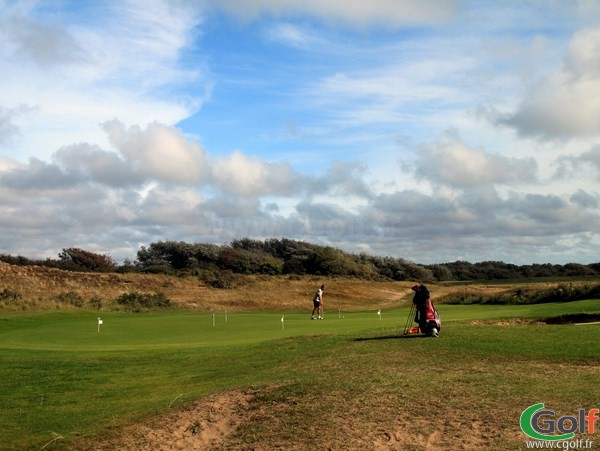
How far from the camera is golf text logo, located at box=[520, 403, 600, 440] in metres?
8.27

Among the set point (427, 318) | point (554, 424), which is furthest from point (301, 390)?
point (427, 318)

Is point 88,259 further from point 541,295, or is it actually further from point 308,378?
point 308,378

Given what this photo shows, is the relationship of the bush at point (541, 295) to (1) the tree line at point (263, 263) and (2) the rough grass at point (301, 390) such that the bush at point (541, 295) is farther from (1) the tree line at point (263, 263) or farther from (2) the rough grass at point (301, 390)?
(1) the tree line at point (263, 263)

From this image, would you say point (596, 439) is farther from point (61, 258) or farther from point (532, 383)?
point (61, 258)

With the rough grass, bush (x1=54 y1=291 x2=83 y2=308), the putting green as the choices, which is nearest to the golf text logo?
the rough grass

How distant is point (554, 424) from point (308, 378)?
5.48 m

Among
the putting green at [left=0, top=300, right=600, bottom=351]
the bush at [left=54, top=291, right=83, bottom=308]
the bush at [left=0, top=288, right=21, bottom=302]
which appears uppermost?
the bush at [left=0, top=288, right=21, bottom=302]

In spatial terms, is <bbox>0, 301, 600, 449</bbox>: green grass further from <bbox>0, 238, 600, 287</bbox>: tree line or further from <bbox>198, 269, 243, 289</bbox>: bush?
<bbox>0, 238, 600, 287</bbox>: tree line

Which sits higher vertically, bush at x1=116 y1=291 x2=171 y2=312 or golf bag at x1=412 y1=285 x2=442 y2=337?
golf bag at x1=412 y1=285 x2=442 y2=337

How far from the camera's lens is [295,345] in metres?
19.8

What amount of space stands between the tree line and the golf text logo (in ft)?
188

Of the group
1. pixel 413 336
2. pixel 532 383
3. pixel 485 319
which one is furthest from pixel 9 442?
pixel 485 319

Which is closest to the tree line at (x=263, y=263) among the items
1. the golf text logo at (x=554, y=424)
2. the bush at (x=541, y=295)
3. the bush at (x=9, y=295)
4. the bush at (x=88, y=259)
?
the bush at (x=88, y=259)

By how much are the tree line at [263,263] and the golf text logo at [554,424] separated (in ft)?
188
